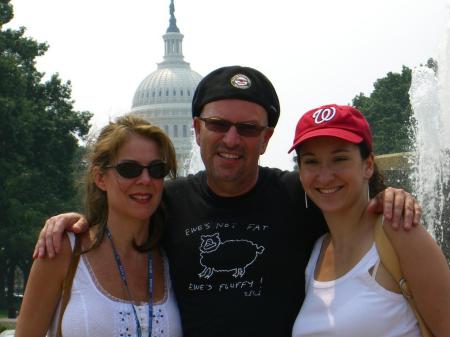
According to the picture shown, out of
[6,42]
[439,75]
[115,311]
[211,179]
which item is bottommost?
[115,311]

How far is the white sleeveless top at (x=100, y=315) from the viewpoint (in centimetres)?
407

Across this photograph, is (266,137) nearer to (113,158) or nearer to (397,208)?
(113,158)

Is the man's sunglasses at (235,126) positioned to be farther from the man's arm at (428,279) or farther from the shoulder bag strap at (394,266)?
the man's arm at (428,279)

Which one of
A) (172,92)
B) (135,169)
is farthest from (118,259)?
(172,92)

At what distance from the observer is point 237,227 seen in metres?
4.41

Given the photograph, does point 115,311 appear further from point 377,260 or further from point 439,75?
point 439,75

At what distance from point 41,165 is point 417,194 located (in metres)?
17.9

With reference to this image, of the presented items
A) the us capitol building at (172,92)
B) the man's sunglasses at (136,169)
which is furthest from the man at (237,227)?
the us capitol building at (172,92)

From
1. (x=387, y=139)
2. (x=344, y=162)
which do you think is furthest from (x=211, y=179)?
(x=387, y=139)

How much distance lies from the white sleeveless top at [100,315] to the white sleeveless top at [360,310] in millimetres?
630

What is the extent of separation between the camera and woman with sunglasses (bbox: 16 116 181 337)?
13.6ft

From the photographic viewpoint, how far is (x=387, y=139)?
56875mm

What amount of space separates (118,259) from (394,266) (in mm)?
1254

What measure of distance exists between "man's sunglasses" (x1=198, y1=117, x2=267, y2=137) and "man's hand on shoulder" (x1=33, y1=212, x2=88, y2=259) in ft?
2.38
